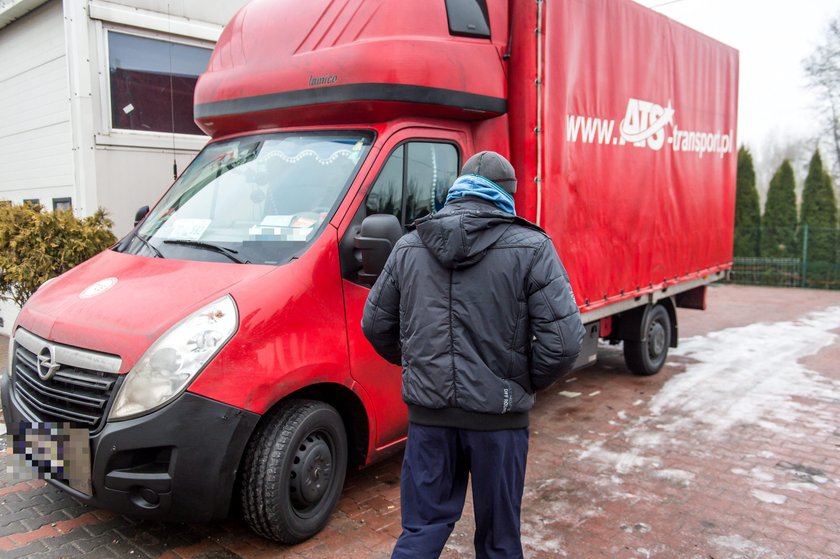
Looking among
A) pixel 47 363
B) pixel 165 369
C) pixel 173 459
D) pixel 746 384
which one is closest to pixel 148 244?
pixel 47 363

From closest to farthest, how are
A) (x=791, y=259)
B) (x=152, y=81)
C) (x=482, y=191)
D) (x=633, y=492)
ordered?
(x=482, y=191) < (x=633, y=492) < (x=152, y=81) < (x=791, y=259)

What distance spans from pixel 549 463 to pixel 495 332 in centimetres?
265

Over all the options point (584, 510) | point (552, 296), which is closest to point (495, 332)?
point (552, 296)

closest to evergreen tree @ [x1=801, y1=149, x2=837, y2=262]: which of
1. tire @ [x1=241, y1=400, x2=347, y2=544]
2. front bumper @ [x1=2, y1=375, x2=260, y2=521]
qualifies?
tire @ [x1=241, y1=400, x2=347, y2=544]

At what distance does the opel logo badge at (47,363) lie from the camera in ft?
10.9

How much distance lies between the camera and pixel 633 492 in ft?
14.6

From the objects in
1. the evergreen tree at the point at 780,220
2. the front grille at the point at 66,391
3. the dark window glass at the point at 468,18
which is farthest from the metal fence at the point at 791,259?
the front grille at the point at 66,391

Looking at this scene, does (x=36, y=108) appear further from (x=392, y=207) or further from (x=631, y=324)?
(x=631, y=324)

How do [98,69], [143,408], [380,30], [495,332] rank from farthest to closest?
1. [98,69]
2. [380,30]
3. [143,408]
4. [495,332]

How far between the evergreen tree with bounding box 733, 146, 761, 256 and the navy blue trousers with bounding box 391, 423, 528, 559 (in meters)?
17.9

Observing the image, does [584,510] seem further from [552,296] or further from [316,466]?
[552,296]

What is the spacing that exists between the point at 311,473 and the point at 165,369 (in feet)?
3.28

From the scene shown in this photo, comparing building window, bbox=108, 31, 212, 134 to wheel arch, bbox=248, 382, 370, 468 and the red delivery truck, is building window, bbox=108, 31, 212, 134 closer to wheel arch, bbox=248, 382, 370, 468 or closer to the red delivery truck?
the red delivery truck

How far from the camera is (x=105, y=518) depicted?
388 centimetres
